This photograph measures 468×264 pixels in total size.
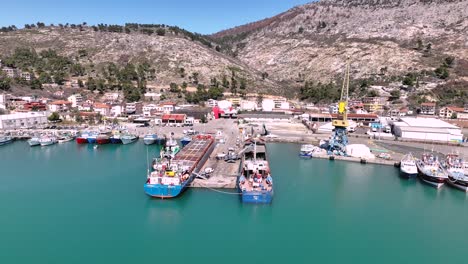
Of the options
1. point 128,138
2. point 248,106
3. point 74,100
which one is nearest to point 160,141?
point 128,138

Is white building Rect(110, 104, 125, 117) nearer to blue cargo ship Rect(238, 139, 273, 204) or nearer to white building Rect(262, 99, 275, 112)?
white building Rect(262, 99, 275, 112)

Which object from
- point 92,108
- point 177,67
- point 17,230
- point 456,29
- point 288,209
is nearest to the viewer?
point 17,230

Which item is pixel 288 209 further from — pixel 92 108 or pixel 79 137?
pixel 92 108

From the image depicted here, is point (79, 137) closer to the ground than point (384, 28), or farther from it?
closer to the ground

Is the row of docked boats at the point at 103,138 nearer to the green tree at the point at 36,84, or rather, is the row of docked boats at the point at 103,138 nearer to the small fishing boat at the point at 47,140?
the small fishing boat at the point at 47,140

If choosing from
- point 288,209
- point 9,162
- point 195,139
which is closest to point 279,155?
point 195,139

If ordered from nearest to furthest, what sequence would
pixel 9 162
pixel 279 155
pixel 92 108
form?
pixel 9 162 → pixel 279 155 → pixel 92 108

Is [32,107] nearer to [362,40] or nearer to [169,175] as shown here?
[169,175]
